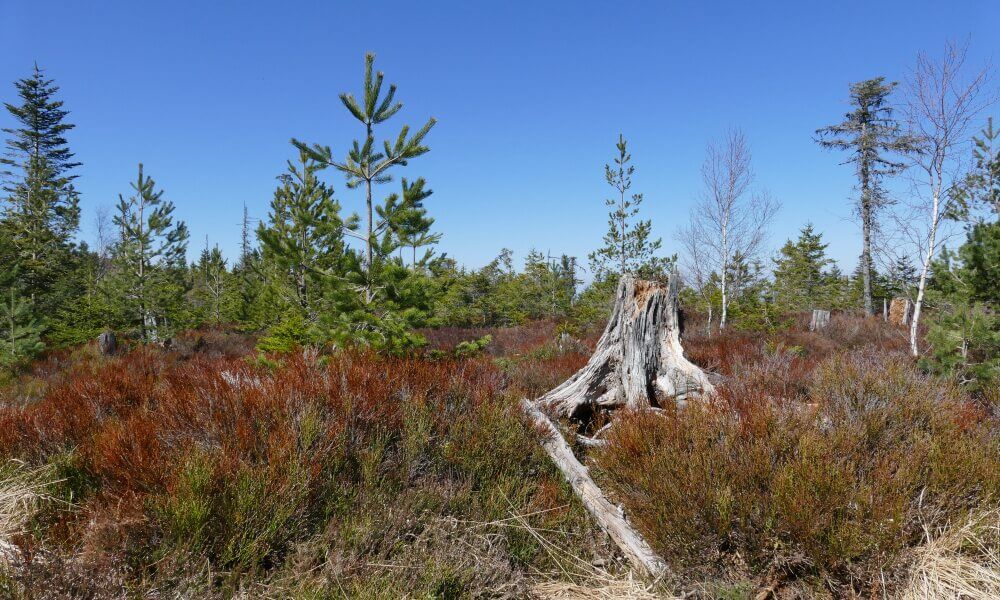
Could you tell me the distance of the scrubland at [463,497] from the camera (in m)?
2.24

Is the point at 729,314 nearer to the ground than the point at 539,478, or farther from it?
farther from it

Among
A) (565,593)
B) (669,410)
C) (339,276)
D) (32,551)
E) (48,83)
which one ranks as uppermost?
(48,83)

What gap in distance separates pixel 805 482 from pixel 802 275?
29.5m

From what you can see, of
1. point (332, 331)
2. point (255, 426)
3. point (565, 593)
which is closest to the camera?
point (565, 593)

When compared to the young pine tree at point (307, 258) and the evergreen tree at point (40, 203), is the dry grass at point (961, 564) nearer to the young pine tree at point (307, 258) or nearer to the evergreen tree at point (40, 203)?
the young pine tree at point (307, 258)

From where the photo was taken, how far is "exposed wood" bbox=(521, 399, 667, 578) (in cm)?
264

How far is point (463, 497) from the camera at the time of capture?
3.11 m

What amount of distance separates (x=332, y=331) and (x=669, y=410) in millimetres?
3891

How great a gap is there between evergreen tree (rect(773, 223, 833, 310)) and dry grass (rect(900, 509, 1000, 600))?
83.4 feet

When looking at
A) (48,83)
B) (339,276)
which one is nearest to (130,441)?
(339,276)

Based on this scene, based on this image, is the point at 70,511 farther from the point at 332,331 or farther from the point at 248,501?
the point at 332,331

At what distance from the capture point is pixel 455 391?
13.8 feet

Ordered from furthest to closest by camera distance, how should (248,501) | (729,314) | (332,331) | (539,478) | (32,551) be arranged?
1. (729,314)
2. (332,331)
3. (539,478)
4. (248,501)
5. (32,551)

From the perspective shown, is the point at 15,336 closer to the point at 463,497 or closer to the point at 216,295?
the point at 463,497
